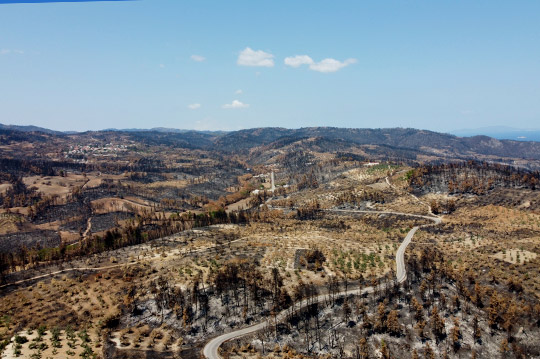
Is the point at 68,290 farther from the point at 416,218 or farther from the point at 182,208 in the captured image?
the point at 182,208

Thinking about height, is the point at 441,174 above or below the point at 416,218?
above

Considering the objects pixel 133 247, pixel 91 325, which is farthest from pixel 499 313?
pixel 133 247

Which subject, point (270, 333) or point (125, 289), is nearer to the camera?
point (270, 333)

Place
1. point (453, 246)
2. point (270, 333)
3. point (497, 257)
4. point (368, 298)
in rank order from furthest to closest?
1. point (453, 246)
2. point (497, 257)
3. point (368, 298)
4. point (270, 333)

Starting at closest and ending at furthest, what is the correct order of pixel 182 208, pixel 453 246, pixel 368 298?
pixel 368 298, pixel 453 246, pixel 182 208

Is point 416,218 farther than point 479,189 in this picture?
No

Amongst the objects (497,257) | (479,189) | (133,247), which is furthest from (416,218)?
(133,247)

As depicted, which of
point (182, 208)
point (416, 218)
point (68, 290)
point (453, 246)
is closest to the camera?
point (68, 290)

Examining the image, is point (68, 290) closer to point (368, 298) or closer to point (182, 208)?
point (368, 298)

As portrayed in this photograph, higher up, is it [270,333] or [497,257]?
[497,257]
